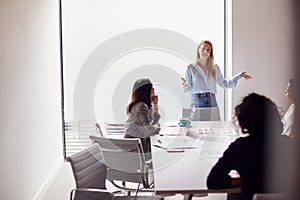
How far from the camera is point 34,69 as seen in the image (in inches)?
110

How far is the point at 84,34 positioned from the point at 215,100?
1.40 meters

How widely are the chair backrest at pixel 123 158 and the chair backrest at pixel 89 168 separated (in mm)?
70

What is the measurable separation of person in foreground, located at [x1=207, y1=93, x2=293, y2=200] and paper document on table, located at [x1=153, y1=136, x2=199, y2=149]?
553 millimetres

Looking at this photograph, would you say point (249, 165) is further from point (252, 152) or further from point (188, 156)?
point (188, 156)

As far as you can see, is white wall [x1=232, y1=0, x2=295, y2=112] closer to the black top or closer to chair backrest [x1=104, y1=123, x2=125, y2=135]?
the black top

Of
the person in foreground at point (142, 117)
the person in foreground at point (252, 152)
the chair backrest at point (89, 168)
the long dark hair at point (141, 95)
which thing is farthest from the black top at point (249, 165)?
the long dark hair at point (141, 95)

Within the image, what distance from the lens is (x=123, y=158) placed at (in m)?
2.24

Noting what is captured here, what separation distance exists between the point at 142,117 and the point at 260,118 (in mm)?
1082

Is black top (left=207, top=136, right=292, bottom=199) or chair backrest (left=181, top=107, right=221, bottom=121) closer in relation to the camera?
black top (left=207, top=136, right=292, bottom=199)

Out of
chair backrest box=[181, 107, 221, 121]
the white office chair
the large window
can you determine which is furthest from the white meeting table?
the large window

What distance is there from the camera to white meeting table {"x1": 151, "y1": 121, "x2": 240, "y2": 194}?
1.66 m

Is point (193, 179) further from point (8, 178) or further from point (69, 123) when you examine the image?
point (69, 123)

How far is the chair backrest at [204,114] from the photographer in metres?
3.10

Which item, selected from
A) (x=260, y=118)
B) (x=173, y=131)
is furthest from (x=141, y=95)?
(x=260, y=118)
